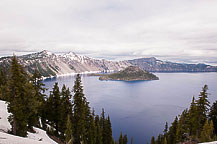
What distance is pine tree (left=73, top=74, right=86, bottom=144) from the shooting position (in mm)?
30828

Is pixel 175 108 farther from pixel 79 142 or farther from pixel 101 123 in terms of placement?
pixel 79 142

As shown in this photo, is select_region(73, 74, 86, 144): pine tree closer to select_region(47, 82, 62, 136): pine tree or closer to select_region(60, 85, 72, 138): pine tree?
select_region(60, 85, 72, 138): pine tree

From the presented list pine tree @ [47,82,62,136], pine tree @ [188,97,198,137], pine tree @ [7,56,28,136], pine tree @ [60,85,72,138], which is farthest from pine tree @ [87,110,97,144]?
pine tree @ [188,97,198,137]

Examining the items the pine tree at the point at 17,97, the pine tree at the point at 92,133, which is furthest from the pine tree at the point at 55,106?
the pine tree at the point at 92,133

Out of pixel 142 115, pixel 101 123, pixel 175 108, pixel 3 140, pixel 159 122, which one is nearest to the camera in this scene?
pixel 3 140

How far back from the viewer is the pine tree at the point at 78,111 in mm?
30828

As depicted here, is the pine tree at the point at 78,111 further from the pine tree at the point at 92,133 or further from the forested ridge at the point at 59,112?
the pine tree at the point at 92,133

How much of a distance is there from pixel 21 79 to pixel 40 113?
51.4ft

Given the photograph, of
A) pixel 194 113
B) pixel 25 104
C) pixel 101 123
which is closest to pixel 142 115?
pixel 101 123

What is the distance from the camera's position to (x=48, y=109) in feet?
108

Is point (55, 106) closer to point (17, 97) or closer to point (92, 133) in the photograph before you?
point (17, 97)

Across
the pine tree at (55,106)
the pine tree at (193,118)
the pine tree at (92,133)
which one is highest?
the pine tree at (55,106)

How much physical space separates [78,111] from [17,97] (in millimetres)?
13800

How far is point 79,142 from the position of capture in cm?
3472
